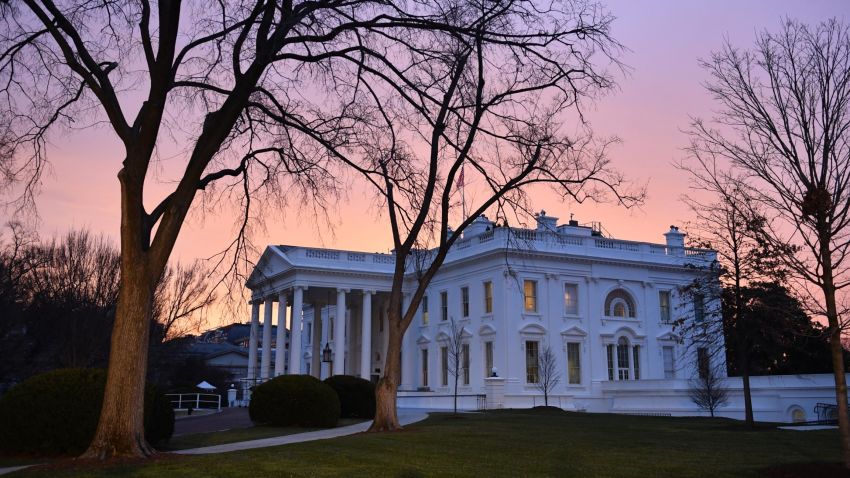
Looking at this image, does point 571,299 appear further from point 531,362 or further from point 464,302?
point 464,302

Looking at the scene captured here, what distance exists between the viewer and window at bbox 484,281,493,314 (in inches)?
1921

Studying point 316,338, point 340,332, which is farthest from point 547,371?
point 316,338

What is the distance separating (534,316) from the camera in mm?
47938

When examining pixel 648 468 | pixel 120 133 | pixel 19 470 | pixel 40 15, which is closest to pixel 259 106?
pixel 120 133

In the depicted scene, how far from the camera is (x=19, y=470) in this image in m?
12.3

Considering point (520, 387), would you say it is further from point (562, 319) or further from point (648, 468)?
point (648, 468)

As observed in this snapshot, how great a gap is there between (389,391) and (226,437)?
416cm

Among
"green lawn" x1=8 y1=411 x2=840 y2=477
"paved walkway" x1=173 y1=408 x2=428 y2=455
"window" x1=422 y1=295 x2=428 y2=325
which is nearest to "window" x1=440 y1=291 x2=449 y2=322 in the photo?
"window" x1=422 y1=295 x2=428 y2=325

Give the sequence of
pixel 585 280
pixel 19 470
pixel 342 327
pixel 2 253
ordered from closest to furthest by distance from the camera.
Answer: pixel 19 470 < pixel 2 253 < pixel 585 280 < pixel 342 327

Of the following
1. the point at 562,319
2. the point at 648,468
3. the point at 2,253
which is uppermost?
the point at 2,253

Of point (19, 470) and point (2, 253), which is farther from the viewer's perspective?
point (2, 253)

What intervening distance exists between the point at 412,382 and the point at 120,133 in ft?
141

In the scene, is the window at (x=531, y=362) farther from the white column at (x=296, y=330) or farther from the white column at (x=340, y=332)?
the white column at (x=296, y=330)

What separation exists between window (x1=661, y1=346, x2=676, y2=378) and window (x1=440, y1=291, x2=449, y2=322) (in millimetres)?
14372
